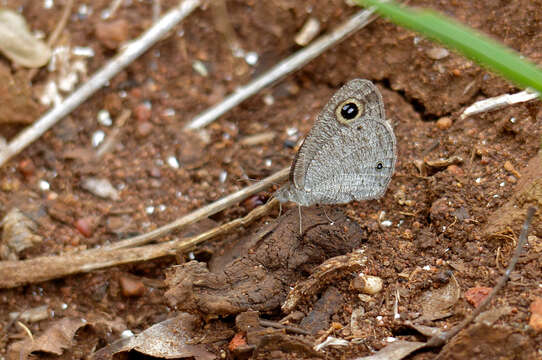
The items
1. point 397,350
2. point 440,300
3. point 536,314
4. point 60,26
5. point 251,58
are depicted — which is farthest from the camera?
point 251,58

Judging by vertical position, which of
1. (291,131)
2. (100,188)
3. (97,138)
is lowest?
(100,188)

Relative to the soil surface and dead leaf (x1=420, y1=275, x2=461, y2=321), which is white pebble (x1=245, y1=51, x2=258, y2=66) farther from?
A: dead leaf (x1=420, y1=275, x2=461, y2=321)

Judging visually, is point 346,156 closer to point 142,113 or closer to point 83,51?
point 142,113

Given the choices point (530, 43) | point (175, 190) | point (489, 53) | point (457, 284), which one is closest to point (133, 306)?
point (175, 190)

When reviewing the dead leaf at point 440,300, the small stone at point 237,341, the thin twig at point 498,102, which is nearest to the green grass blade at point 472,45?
the dead leaf at point 440,300

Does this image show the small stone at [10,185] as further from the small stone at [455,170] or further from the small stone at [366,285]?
the small stone at [455,170]

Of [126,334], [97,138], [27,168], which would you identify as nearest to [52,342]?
[126,334]

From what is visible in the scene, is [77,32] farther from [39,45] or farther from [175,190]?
[175,190]
